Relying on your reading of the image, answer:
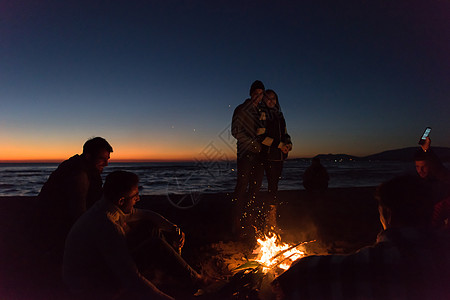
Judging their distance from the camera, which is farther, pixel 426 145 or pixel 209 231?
pixel 209 231

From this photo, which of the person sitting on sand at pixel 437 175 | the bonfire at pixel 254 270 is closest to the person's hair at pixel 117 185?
the bonfire at pixel 254 270

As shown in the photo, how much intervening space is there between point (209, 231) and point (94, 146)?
3.17 metres

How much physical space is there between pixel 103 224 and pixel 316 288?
5.65 feet

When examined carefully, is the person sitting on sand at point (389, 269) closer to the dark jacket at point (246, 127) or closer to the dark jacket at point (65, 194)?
the dark jacket at point (65, 194)

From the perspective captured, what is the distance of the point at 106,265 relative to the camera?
2393 millimetres

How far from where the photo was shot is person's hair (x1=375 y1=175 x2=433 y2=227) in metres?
1.35

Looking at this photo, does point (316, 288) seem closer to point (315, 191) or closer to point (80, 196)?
point (80, 196)

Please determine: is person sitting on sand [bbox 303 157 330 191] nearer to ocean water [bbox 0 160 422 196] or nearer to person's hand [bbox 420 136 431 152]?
ocean water [bbox 0 160 422 196]

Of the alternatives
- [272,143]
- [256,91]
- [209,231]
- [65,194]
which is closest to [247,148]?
[272,143]

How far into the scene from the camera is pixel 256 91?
16.4 ft

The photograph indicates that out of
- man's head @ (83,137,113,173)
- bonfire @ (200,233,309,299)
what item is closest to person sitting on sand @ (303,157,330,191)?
bonfire @ (200,233,309,299)

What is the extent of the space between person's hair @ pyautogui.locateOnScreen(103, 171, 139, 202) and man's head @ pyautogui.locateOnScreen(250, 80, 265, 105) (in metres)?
3.08

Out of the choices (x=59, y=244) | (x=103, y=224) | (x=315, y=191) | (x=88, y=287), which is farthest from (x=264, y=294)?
(x=315, y=191)

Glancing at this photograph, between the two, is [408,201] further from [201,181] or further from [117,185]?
[201,181]
